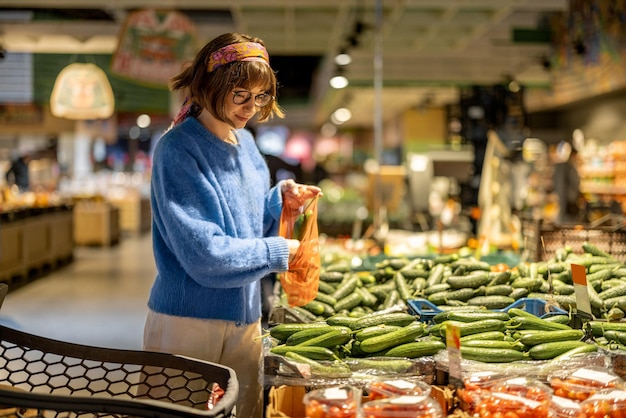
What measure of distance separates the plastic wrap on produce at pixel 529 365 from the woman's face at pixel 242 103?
3.12ft

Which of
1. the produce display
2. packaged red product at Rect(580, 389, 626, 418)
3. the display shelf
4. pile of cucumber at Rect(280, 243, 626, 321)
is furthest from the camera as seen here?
the display shelf

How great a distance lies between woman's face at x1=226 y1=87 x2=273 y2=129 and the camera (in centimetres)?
228

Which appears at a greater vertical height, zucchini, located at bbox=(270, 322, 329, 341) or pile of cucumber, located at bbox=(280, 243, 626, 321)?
pile of cucumber, located at bbox=(280, 243, 626, 321)

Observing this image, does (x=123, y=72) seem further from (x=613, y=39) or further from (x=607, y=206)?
(x=613, y=39)

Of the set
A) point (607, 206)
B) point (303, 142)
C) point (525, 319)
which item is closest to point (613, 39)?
point (607, 206)

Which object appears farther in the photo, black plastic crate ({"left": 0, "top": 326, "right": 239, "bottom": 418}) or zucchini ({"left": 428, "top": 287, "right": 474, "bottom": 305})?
zucchini ({"left": 428, "top": 287, "right": 474, "bottom": 305})

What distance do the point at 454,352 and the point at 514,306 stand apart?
3.39 feet

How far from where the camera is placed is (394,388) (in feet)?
6.48

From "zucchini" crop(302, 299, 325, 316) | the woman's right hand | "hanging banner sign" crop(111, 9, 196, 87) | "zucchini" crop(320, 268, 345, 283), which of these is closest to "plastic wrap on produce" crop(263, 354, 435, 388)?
the woman's right hand

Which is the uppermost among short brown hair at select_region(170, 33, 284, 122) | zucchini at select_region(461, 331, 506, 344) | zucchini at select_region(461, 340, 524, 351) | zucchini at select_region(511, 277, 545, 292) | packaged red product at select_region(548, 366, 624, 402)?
short brown hair at select_region(170, 33, 284, 122)

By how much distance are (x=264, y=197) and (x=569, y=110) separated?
16885mm

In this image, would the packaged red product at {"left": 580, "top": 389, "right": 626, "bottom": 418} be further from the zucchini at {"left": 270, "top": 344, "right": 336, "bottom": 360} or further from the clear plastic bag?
the clear plastic bag

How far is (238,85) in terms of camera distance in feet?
7.40

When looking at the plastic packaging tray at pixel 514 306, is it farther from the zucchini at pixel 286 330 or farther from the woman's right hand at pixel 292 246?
the woman's right hand at pixel 292 246
